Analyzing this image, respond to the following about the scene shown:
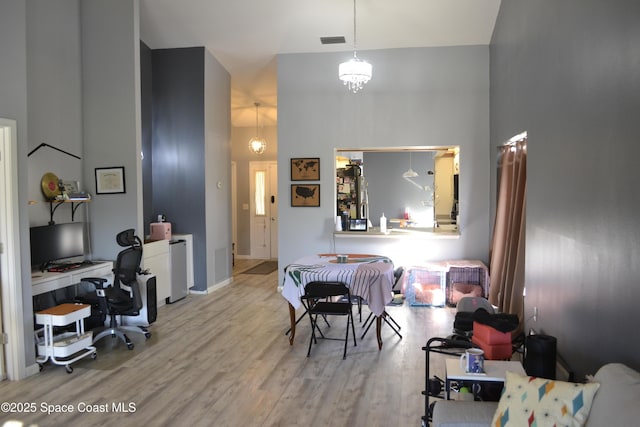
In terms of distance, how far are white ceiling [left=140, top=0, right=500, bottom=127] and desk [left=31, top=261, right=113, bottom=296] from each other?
10.7 feet

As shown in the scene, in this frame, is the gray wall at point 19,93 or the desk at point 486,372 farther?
the gray wall at point 19,93

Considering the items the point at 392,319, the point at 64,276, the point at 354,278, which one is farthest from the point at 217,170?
the point at 392,319

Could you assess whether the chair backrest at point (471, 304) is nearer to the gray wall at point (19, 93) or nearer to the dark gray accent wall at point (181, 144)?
the gray wall at point (19, 93)

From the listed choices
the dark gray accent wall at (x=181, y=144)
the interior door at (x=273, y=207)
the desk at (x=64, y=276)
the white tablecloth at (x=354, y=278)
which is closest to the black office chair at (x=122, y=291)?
the desk at (x=64, y=276)

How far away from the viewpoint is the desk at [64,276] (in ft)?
13.0

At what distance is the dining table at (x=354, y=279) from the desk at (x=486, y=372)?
1620 mm

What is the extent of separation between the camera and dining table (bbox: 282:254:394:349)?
13.8ft

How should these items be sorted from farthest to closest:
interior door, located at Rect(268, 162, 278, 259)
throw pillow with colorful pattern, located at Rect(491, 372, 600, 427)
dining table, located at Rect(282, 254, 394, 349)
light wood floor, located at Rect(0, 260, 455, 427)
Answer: interior door, located at Rect(268, 162, 278, 259)
dining table, located at Rect(282, 254, 394, 349)
light wood floor, located at Rect(0, 260, 455, 427)
throw pillow with colorful pattern, located at Rect(491, 372, 600, 427)

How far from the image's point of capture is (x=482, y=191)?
620cm

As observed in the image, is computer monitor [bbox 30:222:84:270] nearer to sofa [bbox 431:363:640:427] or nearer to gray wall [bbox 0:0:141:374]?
gray wall [bbox 0:0:141:374]

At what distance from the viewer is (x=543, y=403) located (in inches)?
75.4

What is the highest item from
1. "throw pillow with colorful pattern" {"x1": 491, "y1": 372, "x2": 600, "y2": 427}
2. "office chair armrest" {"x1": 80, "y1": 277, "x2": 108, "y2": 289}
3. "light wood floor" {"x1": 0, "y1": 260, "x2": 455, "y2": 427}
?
"office chair armrest" {"x1": 80, "y1": 277, "x2": 108, "y2": 289}

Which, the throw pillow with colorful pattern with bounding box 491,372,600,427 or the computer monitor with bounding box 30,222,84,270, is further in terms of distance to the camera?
the computer monitor with bounding box 30,222,84,270

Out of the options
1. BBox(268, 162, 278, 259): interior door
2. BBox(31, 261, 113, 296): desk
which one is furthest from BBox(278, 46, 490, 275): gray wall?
BBox(268, 162, 278, 259): interior door
